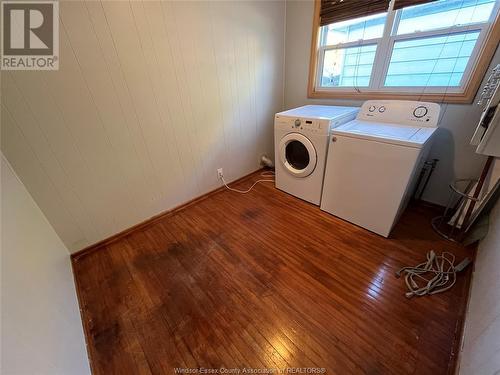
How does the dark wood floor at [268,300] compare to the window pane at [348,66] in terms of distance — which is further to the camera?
the window pane at [348,66]

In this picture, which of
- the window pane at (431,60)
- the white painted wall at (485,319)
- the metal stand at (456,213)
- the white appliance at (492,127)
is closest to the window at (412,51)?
the window pane at (431,60)

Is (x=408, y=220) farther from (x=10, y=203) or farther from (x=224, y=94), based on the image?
(x=10, y=203)

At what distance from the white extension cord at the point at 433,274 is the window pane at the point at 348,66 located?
168 centimetres

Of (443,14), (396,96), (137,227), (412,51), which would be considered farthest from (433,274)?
(137,227)

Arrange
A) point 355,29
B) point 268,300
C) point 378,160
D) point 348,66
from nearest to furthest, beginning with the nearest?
point 268,300, point 378,160, point 355,29, point 348,66

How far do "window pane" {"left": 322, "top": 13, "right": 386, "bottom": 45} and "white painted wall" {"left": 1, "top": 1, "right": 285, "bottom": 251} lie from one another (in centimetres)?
59

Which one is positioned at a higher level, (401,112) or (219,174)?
(401,112)

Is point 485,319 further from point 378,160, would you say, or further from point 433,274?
point 378,160

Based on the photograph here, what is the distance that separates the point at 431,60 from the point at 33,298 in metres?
2.94

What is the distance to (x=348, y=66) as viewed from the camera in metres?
2.12

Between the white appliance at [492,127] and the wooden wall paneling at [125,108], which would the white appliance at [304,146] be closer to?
the white appliance at [492,127]

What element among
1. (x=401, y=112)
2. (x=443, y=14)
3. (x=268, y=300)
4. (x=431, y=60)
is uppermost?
(x=443, y=14)

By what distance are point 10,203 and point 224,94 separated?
177 cm

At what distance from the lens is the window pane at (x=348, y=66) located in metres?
1.97
